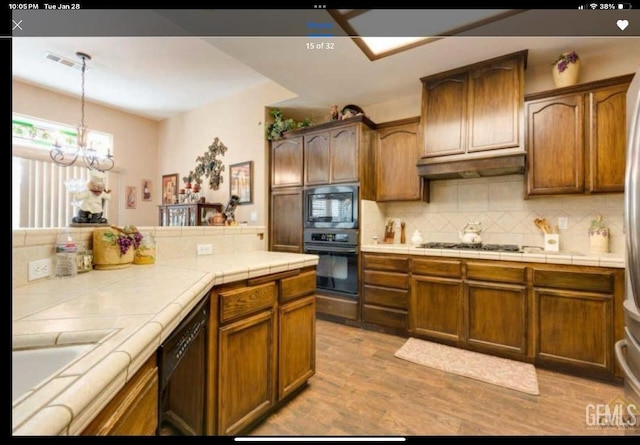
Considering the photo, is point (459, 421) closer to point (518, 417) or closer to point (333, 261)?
point (518, 417)

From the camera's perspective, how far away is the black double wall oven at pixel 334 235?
295cm

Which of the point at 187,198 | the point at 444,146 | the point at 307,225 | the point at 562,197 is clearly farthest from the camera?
the point at 187,198

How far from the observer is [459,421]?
1.51m

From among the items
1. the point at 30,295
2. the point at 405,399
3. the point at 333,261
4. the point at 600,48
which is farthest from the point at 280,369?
the point at 600,48

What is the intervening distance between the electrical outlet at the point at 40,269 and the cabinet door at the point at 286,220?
92.7 inches

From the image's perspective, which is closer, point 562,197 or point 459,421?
point 459,421

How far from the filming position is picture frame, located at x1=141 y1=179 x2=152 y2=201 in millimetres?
5051

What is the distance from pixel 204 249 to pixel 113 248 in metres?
0.56

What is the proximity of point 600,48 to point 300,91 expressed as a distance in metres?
2.66

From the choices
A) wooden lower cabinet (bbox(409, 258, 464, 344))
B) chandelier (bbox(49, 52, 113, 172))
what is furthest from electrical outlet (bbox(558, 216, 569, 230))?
chandelier (bbox(49, 52, 113, 172))

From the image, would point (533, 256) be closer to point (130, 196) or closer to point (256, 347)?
point (256, 347)

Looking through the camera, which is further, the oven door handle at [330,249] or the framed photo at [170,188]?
the framed photo at [170,188]

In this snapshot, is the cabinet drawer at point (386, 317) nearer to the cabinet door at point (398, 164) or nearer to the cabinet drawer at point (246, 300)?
the cabinet door at point (398, 164)

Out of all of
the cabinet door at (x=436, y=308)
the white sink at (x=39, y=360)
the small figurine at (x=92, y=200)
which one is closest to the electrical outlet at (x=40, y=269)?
the small figurine at (x=92, y=200)
